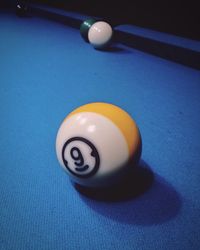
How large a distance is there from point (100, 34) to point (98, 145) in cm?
263

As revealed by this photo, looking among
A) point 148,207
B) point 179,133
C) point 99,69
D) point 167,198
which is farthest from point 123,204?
point 99,69

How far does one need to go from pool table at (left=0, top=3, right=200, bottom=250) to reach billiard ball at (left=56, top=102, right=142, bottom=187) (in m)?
0.20

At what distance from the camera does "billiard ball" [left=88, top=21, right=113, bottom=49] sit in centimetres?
338

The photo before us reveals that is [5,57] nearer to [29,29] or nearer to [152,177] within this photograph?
[29,29]

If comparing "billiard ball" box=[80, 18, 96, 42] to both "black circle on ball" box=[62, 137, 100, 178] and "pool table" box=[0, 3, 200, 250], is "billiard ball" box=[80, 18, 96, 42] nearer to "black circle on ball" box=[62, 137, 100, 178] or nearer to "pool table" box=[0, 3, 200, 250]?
"pool table" box=[0, 3, 200, 250]

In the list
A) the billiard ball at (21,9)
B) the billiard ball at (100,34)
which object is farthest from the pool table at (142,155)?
the billiard ball at (21,9)

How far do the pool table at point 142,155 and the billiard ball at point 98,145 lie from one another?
204mm

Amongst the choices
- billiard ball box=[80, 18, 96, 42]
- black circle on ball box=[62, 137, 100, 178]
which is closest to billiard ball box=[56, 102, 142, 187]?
black circle on ball box=[62, 137, 100, 178]

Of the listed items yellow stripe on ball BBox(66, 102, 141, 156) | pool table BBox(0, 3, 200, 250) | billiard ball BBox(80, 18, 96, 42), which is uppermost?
billiard ball BBox(80, 18, 96, 42)

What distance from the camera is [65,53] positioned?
3.63m

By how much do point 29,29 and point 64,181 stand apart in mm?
4512

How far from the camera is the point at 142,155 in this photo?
1.61 m

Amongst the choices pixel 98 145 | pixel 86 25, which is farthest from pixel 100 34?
pixel 98 145

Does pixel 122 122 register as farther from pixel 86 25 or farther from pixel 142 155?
pixel 86 25
